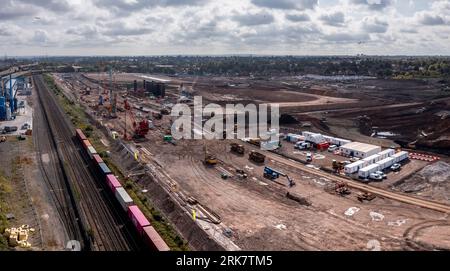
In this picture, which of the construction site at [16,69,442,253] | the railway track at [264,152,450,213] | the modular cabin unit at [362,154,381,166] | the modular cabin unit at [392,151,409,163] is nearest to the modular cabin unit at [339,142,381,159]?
the construction site at [16,69,442,253]

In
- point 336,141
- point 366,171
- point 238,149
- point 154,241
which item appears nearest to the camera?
point 154,241

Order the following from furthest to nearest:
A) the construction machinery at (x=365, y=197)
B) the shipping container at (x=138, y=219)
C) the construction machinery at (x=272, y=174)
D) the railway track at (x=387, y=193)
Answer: the construction machinery at (x=272, y=174)
the construction machinery at (x=365, y=197)
the railway track at (x=387, y=193)
the shipping container at (x=138, y=219)

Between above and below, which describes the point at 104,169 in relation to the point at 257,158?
above

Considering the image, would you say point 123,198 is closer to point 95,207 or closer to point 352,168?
point 95,207

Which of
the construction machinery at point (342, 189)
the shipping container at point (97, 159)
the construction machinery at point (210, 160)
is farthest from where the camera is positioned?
the construction machinery at point (210, 160)

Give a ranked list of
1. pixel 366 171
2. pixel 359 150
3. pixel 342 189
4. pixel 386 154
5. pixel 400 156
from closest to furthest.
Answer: pixel 342 189 < pixel 366 171 < pixel 400 156 < pixel 386 154 < pixel 359 150

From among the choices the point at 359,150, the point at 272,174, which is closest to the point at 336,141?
the point at 359,150

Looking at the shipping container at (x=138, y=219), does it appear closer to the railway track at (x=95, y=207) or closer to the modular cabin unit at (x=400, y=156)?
the railway track at (x=95, y=207)

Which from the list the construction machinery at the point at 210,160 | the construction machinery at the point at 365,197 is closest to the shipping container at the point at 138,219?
the construction machinery at the point at 210,160
